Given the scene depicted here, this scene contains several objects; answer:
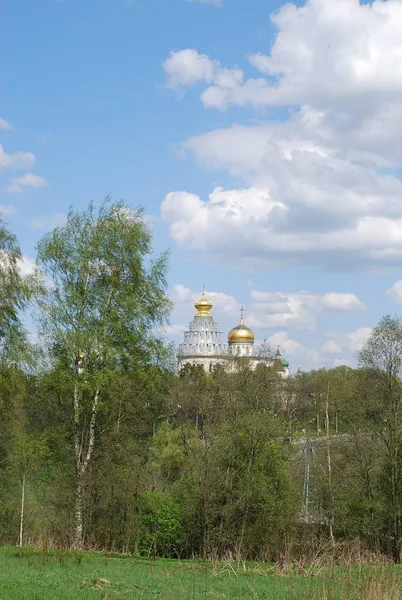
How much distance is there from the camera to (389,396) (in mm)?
25547

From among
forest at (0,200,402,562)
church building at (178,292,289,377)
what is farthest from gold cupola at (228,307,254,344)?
forest at (0,200,402,562)

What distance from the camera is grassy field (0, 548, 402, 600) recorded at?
10367 mm

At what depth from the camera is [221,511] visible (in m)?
24.2

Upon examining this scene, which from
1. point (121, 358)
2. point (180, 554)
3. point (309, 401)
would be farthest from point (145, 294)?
point (309, 401)

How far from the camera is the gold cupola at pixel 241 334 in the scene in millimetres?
130750

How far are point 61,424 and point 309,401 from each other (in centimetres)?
3087

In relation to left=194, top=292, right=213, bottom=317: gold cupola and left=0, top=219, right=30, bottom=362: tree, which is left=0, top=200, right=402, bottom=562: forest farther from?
left=194, top=292, right=213, bottom=317: gold cupola

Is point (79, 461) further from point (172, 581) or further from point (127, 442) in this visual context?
point (172, 581)

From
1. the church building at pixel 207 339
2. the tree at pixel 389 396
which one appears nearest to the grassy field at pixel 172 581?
the tree at pixel 389 396

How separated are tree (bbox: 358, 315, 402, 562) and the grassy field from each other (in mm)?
9121

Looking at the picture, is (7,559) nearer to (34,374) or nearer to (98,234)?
(34,374)

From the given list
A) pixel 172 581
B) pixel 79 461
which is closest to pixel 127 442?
pixel 79 461

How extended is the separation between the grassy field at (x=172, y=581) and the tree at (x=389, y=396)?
912 cm

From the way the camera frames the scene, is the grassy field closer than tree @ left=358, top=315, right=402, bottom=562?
Yes
